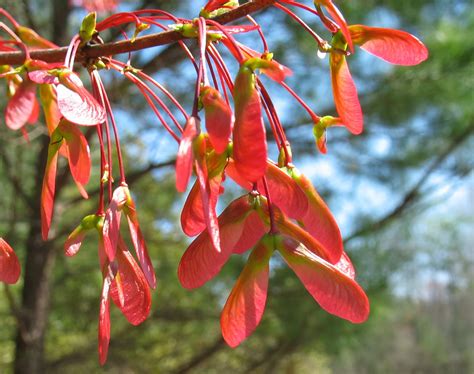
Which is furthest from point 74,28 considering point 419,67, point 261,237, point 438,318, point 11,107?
point 438,318

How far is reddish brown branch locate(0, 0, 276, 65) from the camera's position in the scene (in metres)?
0.53

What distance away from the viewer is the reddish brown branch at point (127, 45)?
53 cm

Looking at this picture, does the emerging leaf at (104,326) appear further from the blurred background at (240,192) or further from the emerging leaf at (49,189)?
the blurred background at (240,192)

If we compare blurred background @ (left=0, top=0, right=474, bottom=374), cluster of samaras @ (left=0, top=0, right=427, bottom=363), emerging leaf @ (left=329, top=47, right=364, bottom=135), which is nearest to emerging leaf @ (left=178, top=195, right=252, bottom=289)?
cluster of samaras @ (left=0, top=0, right=427, bottom=363)

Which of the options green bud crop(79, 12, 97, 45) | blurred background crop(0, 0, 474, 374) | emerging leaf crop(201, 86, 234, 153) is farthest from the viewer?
blurred background crop(0, 0, 474, 374)

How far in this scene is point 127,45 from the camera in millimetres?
549

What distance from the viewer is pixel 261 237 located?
1.79 ft

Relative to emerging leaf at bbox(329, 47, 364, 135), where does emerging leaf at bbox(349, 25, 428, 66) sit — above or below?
above

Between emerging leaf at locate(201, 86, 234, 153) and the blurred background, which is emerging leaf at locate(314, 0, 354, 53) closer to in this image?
emerging leaf at locate(201, 86, 234, 153)

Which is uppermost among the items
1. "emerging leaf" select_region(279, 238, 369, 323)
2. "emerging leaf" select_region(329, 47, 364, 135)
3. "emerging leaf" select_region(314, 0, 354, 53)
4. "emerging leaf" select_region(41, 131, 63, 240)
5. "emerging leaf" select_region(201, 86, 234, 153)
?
"emerging leaf" select_region(314, 0, 354, 53)

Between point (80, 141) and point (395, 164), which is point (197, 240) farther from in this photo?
point (395, 164)

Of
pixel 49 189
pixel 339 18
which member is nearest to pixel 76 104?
pixel 49 189

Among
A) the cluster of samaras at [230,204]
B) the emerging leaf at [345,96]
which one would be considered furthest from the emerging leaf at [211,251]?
the emerging leaf at [345,96]

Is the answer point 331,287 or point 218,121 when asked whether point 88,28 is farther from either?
point 331,287
